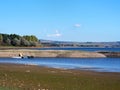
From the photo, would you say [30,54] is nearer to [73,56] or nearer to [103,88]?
[73,56]

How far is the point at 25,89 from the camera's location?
24531mm

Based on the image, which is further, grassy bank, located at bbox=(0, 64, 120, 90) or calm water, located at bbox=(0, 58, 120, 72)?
calm water, located at bbox=(0, 58, 120, 72)

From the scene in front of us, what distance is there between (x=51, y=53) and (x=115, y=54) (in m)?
22.2

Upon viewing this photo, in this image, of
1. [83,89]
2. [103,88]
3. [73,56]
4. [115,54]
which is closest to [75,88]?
[83,89]

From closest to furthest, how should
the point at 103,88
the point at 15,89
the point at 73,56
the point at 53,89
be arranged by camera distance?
the point at 15,89, the point at 53,89, the point at 103,88, the point at 73,56

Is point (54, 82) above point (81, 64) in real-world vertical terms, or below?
above

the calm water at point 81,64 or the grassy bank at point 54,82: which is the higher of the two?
the grassy bank at point 54,82

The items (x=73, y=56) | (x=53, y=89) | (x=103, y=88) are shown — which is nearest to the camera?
(x=53, y=89)

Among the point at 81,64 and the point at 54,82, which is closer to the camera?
the point at 54,82

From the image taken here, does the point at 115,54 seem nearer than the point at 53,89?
No

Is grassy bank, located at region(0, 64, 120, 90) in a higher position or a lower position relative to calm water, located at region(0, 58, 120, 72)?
higher

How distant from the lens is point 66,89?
26.9m

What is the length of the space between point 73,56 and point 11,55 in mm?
20106

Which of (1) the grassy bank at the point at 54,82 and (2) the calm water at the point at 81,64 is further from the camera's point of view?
(2) the calm water at the point at 81,64
